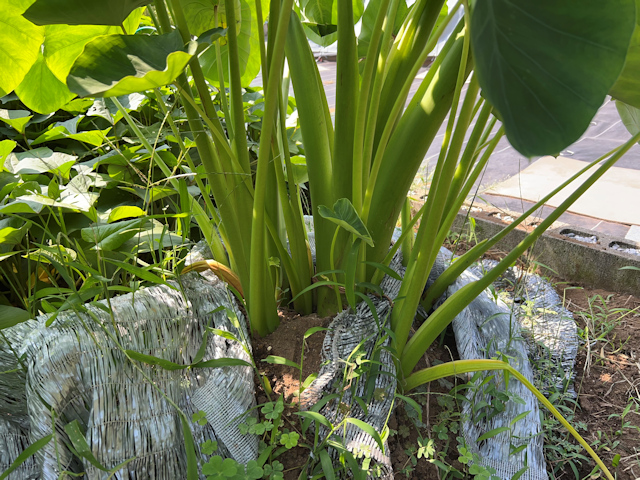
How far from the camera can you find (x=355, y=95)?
0.82 meters

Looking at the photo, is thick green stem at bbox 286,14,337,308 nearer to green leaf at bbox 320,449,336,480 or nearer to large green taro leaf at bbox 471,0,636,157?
green leaf at bbox 320,449,336,480

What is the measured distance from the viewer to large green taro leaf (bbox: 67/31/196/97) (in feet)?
1.49

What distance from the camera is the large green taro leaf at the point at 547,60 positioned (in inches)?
13.9

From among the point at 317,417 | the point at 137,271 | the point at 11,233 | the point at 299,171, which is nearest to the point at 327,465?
the point at 317,417

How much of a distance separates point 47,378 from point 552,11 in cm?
72

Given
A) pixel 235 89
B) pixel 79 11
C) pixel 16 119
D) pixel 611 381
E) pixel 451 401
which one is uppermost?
pixel 79 11

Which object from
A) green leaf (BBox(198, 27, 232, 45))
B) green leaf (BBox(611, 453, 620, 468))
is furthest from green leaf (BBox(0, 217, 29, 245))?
green leaf (BBox(611, 453, 620, 468))

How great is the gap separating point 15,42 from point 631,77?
2.97ft

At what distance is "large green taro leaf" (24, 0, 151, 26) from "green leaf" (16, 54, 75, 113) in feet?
1.53

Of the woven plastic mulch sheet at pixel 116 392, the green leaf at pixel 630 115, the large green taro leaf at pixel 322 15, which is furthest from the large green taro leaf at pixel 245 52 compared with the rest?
the green leaf at pixel 630 115

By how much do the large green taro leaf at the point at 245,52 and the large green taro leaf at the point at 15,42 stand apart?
370 mm

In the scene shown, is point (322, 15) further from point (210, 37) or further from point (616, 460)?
point (616, 460)

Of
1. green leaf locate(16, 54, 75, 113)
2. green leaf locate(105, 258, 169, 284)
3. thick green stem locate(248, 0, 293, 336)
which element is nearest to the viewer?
thick green stem locate(248, 0, 293, 336)

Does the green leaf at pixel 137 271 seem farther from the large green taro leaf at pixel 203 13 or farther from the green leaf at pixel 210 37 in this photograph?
the large green taro leaf at pixel 203 13
